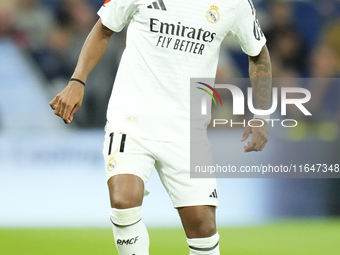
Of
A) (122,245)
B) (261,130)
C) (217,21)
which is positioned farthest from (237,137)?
(122,245)

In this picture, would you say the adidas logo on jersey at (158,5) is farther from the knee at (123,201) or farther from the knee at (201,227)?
the knee at (201,227)

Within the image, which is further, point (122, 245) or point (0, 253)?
point (0, 253)

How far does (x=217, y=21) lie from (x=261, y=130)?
663 millimetres

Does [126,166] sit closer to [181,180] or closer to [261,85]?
[181,180]

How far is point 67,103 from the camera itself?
230 cm

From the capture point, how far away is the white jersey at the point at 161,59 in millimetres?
2434

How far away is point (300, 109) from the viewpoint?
5.34 metres

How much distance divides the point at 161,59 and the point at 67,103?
0.52m

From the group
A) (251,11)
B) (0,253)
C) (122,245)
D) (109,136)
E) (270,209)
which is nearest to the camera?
(122,245)

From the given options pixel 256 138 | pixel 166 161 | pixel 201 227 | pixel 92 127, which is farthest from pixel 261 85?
pixel 92 127

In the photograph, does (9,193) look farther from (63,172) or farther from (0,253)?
(0,253)

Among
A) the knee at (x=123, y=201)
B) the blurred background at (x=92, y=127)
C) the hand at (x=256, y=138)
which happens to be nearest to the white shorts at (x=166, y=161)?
the knee at (x=123, y=201)

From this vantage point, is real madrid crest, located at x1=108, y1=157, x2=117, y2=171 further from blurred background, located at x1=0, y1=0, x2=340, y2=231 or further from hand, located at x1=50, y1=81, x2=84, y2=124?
blurred background, located at x1=0, y1=0, x2=340, y2=231

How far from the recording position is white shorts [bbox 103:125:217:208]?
2.35 m
